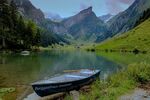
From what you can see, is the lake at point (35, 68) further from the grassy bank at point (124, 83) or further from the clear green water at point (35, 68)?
the grassy bank at point (124, 83)

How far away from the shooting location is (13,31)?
506ft

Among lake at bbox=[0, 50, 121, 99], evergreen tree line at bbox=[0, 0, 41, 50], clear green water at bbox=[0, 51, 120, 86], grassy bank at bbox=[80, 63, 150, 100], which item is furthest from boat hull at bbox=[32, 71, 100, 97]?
evergreen tree line at bbox=[0, 0, 41, 50]

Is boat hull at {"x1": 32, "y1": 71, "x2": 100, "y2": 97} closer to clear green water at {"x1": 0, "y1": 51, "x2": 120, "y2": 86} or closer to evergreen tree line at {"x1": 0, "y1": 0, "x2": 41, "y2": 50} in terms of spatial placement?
clear green water at {"x1": 0, "y1": 51, "x2": 120, "y2": 86}

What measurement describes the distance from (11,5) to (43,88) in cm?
14950

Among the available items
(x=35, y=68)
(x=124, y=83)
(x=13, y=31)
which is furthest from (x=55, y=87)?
(x=13, y=31)

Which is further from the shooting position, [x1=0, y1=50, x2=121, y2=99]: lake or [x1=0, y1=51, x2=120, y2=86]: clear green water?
[x1=0, y1=51, x2=120, y2=86]: clear green water

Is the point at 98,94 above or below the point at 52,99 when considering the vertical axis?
above

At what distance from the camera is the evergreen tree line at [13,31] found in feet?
467

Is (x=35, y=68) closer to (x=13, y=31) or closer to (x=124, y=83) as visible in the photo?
(x=124, y=83)

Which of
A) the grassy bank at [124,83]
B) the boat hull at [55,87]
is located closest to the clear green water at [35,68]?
the boat hull at [55,87]

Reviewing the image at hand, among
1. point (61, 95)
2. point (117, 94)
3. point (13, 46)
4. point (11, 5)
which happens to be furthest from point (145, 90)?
point (11, 5)

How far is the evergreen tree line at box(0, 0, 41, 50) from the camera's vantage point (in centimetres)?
14238

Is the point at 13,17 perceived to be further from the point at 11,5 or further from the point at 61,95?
the point at 61,95

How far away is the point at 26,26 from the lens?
165000mm
